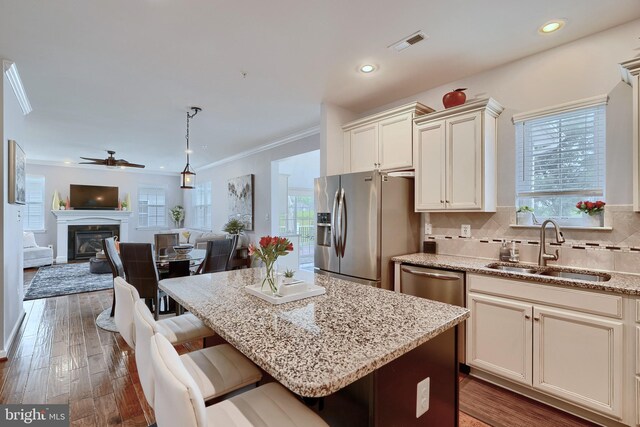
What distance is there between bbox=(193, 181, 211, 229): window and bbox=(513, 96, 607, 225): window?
7.48 meters

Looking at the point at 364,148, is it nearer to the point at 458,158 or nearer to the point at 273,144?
the point at 458,158

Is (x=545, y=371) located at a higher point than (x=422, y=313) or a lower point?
lower

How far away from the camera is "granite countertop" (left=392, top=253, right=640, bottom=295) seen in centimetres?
181

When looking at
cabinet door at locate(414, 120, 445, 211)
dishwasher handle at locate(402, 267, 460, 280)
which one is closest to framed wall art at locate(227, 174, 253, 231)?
cabinet door at locate(414, 120, 445, 211)

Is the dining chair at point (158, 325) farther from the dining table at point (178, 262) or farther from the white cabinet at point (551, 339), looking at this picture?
the white cabinet at point (551, 339)

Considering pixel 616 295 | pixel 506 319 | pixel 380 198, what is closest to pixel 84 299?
pixel 380 198

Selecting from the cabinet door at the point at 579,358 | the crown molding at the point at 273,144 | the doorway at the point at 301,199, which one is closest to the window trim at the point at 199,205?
the crown molding at the point at 273,144

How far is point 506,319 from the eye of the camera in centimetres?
222

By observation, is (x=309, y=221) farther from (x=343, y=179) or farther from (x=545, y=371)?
(x=545, y=371)

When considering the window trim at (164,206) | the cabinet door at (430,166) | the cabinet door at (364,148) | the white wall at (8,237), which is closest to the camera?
the white wall at (8,237)

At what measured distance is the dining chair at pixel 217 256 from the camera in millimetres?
3617

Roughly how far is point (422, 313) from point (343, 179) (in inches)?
80.4

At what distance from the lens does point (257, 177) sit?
20.2 feet

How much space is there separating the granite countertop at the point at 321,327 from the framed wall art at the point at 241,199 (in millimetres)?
4419
